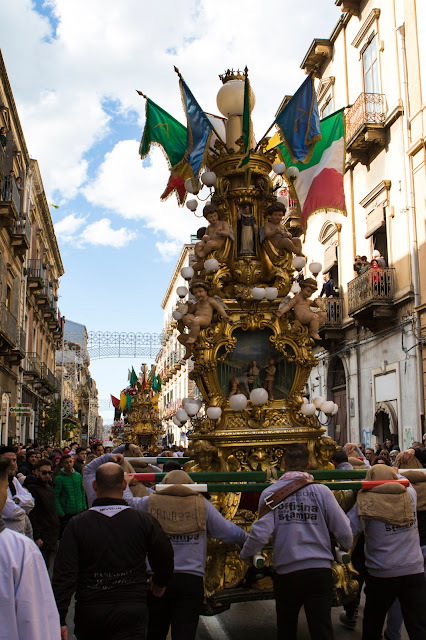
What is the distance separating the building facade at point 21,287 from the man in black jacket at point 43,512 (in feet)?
39.3

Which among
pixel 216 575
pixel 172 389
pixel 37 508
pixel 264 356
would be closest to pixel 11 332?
pixel 37 508

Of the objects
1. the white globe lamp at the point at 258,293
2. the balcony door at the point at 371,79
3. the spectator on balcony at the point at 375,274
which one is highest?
the balcony door at the point at 371,79

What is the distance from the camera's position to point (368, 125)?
19.0 meters

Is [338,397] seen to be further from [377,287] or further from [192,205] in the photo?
[192,205]

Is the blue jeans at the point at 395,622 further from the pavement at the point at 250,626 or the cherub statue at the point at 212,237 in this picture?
the cherub statue at the point at 212,237

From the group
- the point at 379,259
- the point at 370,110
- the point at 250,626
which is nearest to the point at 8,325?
the point at 379,259

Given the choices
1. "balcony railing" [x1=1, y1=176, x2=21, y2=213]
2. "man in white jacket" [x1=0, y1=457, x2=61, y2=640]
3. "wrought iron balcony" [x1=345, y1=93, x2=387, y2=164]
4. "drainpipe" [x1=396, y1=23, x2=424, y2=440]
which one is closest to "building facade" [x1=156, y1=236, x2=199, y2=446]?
"balcony railing" [x1=1, y1=176, x2=21, y2=213]

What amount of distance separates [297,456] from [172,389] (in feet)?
207

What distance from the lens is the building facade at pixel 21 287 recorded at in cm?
2258

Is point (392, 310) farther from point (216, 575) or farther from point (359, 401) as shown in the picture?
point (216, 575)

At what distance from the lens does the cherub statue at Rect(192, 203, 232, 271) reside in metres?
7.89

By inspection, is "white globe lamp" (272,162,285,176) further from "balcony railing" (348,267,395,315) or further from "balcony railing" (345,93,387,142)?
"balcony railing" (345,93,387,142)

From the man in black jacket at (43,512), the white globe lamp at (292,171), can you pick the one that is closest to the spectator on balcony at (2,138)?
the man in black jacket at (43,512)

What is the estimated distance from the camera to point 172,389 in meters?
67.5
